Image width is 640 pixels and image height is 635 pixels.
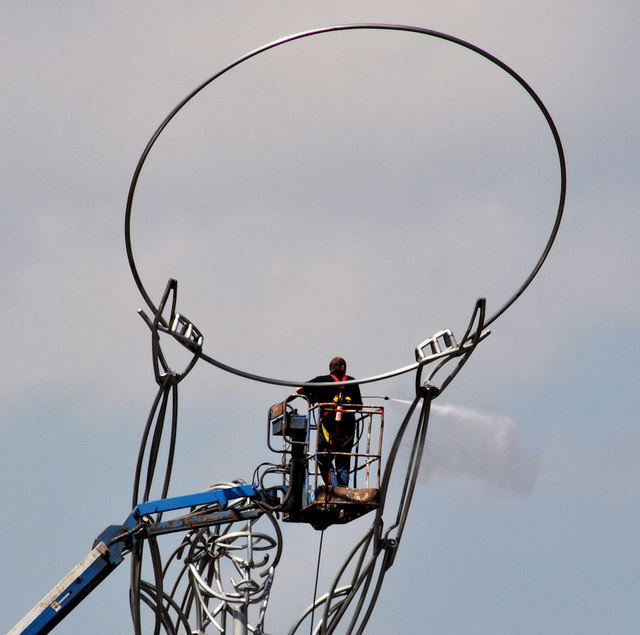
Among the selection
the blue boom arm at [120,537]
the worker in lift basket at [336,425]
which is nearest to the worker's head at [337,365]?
the worker in lift basket at [336,425]

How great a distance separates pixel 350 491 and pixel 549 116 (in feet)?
27.0

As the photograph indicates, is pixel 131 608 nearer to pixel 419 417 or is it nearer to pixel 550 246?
pixel 419 417

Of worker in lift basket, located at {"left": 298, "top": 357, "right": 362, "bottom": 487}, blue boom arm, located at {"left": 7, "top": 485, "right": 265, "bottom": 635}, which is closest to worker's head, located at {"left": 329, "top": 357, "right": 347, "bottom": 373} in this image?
worker in lift basket, located at {"left": 298, "top": 357, "right": 362, "bottom": 487}

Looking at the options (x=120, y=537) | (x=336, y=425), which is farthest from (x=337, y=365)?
(x=120, y=537)

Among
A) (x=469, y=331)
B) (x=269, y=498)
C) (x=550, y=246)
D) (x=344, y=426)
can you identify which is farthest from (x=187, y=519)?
(x=550, y=246)

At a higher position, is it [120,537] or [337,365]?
[337,365]

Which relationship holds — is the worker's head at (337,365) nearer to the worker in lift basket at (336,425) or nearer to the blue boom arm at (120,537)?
the worker in lift basket at (336,425)

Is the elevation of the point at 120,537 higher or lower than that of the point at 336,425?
lower

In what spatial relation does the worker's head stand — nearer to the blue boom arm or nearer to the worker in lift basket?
the worker in lift basket

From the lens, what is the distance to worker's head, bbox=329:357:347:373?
30703mm

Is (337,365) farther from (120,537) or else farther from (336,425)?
(120,537)

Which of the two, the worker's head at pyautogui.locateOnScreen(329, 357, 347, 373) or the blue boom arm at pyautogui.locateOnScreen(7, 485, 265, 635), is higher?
the worker's head at pyautogui.locateOnScreen(329, 357, 347, 373)

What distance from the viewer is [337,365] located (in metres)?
30.7

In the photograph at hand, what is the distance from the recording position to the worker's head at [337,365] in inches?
1209
